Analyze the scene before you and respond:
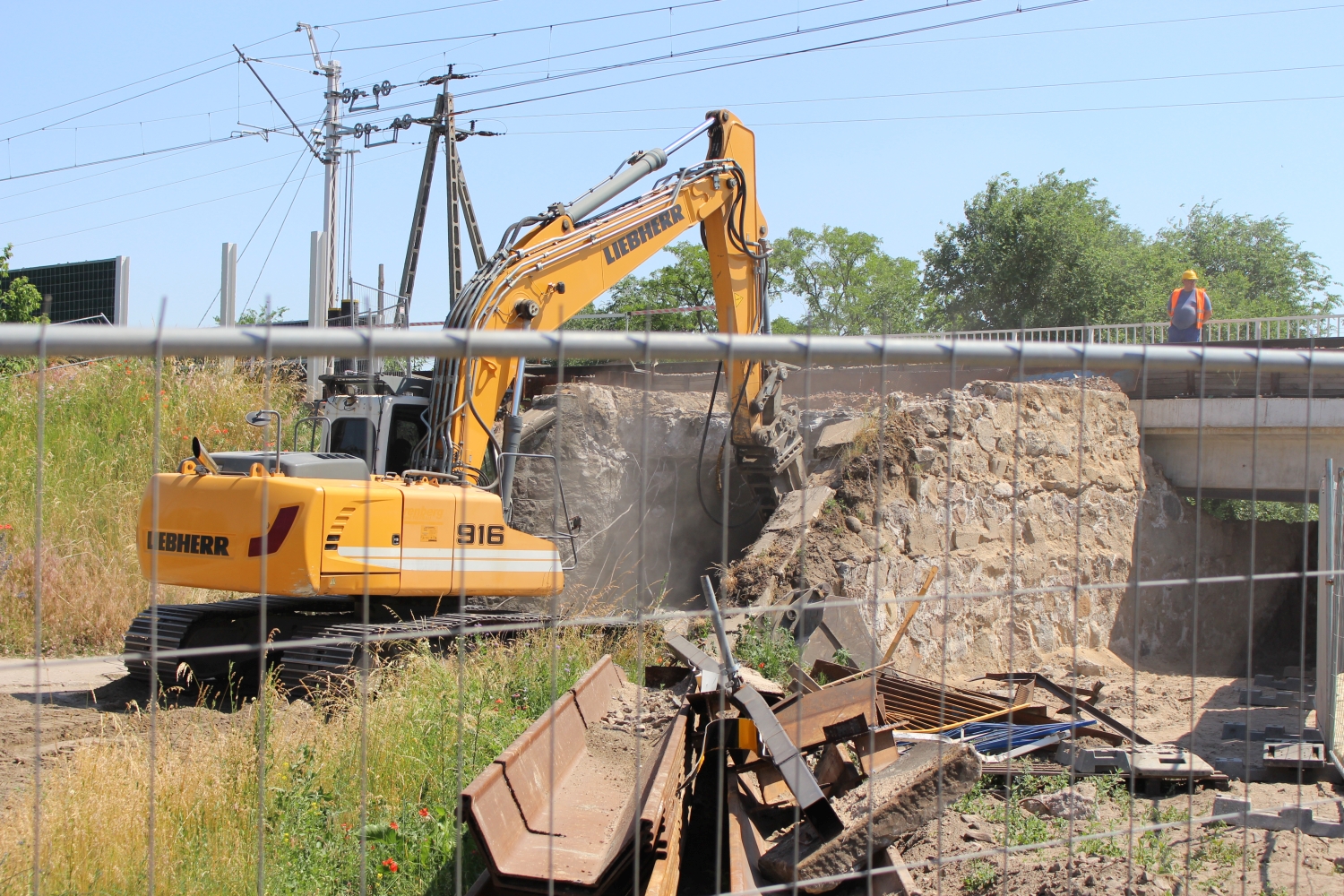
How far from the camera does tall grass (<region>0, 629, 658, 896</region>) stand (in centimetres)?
385

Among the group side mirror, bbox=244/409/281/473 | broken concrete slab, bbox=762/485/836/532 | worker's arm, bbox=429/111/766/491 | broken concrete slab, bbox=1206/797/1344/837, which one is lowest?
broken concrete slab, bbox=1206/797/1344/837

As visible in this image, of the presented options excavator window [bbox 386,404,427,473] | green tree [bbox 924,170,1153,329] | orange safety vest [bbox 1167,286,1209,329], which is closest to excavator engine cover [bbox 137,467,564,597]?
excavator window [bbox 386,404,427,473]

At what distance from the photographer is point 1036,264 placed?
42250mm

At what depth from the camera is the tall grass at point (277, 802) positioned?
3852 millimetres

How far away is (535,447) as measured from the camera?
14.5 m

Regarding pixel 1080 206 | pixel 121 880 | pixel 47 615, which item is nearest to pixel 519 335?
pixel 121 880

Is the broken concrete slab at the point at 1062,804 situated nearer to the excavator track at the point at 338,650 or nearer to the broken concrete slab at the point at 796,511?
the excavator track at the point at 338,650

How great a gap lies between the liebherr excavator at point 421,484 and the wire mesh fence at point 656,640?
4 cm

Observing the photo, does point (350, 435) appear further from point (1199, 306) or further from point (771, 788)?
point (1199, 306)

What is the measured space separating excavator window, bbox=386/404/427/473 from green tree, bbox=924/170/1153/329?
1427 inches

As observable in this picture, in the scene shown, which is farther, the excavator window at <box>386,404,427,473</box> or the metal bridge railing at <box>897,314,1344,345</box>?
the metal bridge railing at <box>897,314,1344,345</box>

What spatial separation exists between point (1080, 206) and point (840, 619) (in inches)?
1506

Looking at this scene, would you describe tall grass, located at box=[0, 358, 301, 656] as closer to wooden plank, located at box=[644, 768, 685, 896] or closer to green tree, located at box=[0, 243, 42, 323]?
green tree, located at box=[0, 243, 42, 323]

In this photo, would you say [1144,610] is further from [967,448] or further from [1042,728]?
[1042,728]
